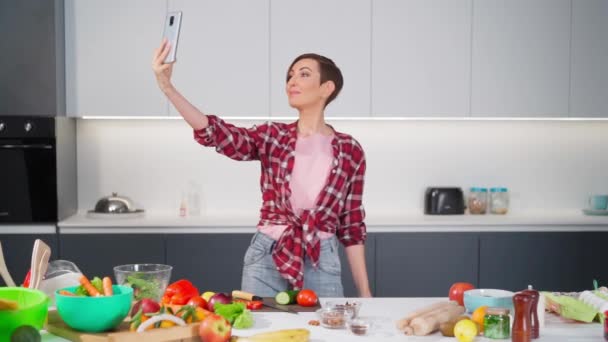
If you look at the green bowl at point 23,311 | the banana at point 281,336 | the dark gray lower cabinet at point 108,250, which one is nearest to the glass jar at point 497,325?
the banana at point 281,336

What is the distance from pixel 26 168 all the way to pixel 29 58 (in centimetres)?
60

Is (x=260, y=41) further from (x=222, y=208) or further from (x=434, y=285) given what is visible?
(x=434, y=285)

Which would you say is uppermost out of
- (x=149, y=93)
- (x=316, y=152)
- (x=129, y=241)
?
(x=149, y=93)

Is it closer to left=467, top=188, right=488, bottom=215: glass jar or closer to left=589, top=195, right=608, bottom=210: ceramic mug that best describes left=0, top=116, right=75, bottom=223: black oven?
left=467, top=188, right=488, bottom=215: glass jar

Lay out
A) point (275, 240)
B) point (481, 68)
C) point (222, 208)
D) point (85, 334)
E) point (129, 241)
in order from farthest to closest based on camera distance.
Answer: point (222, 208) < point (481, 68) < point (129, 241) < point (275, 240) < point (85, 334)

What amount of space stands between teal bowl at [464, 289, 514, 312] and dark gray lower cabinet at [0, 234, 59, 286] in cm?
262

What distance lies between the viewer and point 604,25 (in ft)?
14.1

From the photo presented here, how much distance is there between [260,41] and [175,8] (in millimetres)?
519

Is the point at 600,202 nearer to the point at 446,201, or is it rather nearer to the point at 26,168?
the point at 446,201

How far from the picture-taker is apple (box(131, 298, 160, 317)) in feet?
5.95

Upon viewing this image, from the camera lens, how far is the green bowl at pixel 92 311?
65.3 inches

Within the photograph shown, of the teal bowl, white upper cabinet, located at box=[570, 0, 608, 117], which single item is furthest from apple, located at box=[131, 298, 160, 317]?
white upper cabinet, located at box=[570, 0, 608, 117]

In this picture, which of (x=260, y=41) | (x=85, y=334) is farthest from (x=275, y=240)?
(x=260, y=41)

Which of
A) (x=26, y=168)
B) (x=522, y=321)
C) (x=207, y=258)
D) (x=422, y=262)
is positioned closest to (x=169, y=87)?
(x=522, y=321)
